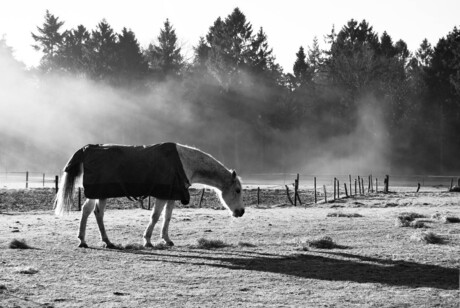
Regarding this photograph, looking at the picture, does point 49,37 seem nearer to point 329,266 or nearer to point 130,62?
point 130,62

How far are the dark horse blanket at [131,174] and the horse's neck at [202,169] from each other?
0.48 meters

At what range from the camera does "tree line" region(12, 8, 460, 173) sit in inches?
2682

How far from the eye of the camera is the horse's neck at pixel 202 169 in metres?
13.2

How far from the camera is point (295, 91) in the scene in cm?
7738

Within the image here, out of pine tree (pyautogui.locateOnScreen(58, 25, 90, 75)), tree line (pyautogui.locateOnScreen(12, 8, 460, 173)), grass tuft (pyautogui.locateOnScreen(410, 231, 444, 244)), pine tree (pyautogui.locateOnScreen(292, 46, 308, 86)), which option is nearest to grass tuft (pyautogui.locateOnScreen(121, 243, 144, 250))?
grass tuft (pyautogui.locateOnScreen(410, 231, 444, 244))

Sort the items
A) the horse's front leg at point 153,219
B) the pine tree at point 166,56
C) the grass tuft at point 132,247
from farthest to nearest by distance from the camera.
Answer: the pine tree at point 166,56 < the horse's front leg at point 153,219 < the grass tuft at point 132,247

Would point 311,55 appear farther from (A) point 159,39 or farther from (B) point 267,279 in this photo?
(B) point 267,279

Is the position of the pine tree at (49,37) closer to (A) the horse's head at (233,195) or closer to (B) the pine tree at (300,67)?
(B) the pine tree at (300,67)

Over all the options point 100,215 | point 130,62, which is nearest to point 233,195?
point 100,215

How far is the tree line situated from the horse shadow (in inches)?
2204

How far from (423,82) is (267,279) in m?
67.1

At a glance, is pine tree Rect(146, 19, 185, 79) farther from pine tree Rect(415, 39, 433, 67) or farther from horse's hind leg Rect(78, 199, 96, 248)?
horse's hind leg Rect(78, 199, 96, 248)

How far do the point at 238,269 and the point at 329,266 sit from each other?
5.15 feet

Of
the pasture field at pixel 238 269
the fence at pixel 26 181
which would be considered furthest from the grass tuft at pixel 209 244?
the fence at pixel 26 181
